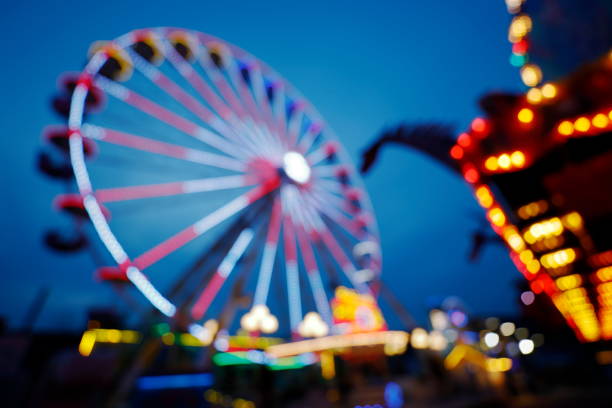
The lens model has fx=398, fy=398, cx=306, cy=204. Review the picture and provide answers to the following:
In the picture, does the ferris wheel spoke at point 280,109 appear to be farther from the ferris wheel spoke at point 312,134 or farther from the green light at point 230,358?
the green light at point 230,358

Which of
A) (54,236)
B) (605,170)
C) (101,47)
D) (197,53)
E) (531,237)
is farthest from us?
(197,53)

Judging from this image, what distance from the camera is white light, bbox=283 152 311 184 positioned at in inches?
572

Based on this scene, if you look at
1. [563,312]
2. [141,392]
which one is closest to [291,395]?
[141,392]

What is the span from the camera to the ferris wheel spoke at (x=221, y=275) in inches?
447

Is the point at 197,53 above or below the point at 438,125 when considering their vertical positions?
above

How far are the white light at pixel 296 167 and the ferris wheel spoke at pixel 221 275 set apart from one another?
9.09 ft

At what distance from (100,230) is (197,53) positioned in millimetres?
7181

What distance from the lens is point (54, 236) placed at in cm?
1080

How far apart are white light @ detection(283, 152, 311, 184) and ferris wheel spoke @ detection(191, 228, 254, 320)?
2.77m

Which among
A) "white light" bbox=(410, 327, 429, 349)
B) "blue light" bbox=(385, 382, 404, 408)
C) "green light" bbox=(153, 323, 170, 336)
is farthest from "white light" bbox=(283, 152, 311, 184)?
"white light" bbox=(410, 327, 429, 349)

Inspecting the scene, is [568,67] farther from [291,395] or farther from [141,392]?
[291,395]

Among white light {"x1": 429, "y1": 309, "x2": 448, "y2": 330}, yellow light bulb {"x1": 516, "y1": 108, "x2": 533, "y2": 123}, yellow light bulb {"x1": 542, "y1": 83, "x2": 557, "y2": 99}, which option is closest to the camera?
yellow light bulb {"x1": 542, "y1": 83, "x2": 557, "y2": 99}

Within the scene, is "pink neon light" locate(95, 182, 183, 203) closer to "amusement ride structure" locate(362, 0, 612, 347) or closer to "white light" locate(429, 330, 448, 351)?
"amusement ride structure" locate(362, 0, 612, 347)

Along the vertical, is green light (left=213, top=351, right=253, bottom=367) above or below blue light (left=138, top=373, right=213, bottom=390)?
above
